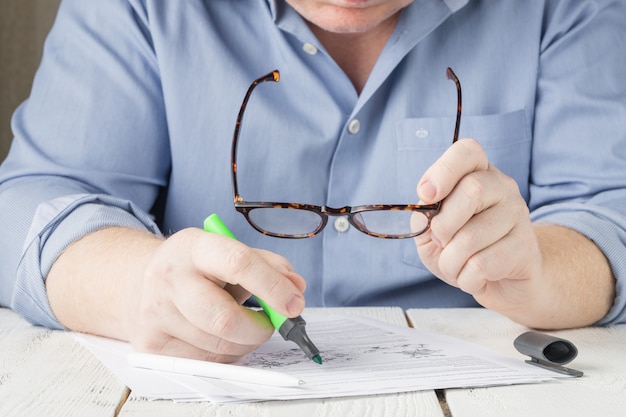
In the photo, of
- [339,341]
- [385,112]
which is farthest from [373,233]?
[385,112]

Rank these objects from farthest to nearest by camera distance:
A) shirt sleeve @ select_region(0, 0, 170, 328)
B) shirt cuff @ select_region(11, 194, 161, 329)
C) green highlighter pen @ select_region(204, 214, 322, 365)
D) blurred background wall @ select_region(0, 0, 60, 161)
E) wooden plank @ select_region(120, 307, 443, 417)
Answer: blurred background wall @ select_region(0, 0, 60, 161)
shirt sleeve @ select_region(0, 0, 170, 328)
shirt cuff @ select_region(11, 194, 161, 329)
green highlighter pen @ select_region(204, 214, 322, 365)
wooden plank @ select_region(120, 307, 443, 417)

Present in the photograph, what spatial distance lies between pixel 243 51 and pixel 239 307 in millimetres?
680

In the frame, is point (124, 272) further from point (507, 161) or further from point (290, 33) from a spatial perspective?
point (507, 161)

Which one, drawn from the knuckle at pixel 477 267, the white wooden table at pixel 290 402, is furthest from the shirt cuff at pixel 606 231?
the knuckle at pixel 477 267

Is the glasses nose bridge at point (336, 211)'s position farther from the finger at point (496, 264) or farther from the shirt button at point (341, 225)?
the shirt button at point (341, 225)

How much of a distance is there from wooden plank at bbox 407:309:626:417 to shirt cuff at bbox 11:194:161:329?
1.45 ft

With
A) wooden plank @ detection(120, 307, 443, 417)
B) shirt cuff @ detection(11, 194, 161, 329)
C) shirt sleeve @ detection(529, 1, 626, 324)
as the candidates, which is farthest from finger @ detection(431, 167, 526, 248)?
shirt cuff @ detection(11, 194, 161, 329)

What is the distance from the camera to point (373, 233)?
103 centimetres

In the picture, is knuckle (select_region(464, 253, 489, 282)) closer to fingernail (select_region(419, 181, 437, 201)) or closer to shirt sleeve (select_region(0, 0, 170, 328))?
fingernail (select_region(419, 181, 437, 201))

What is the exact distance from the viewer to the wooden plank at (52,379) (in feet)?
2.69

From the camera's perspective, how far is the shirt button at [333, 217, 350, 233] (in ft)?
4.75

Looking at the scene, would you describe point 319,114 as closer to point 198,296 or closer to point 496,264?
point 496,264

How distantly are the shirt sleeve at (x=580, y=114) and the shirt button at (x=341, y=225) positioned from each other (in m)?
0.30

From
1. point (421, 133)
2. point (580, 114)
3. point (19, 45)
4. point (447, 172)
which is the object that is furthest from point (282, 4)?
point (19, 45)
